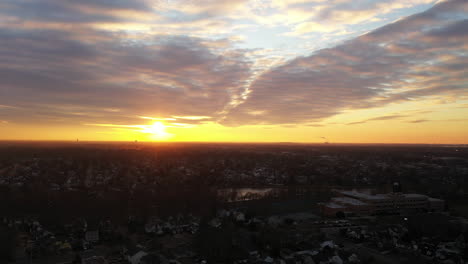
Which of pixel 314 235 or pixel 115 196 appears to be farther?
pixel 115 196

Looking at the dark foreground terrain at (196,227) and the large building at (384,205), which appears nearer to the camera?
the dark foreground terrain at (196,227)

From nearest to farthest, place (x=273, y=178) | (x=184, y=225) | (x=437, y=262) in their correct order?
1. (x=437, y=262)
2. (x=184, y=225)
3. (x=273, y=178)

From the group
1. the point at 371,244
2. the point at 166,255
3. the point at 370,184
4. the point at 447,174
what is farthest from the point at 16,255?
the point at 447,174

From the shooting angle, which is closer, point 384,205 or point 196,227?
point 196,227

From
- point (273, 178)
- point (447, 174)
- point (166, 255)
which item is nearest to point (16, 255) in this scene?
point (166, 255)

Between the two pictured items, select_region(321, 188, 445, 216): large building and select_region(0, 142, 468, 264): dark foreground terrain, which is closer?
select_region(0, 142, 468, 264): dark foreground terrain

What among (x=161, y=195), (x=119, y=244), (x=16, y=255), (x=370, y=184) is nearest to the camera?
(x=16, y=255)

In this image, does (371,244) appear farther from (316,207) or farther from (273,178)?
(273,178)

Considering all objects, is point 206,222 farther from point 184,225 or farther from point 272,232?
point 272,232

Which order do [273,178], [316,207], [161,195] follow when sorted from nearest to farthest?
[316,207]
[161,195]
[273,178]
